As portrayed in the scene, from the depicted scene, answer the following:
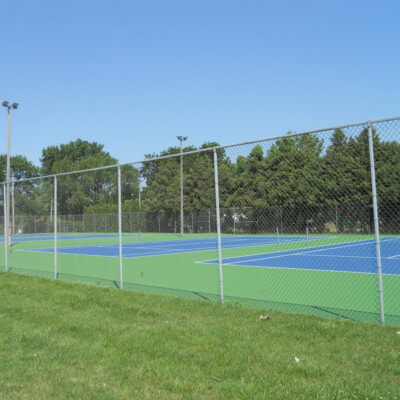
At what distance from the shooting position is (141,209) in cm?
2398

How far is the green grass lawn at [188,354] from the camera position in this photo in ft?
12.1

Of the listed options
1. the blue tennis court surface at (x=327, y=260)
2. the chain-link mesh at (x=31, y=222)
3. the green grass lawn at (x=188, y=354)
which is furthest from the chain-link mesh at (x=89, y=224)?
the green grass lawn at (x=188, y=354)

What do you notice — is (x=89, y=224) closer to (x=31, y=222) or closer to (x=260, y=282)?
(x=31, y=222)

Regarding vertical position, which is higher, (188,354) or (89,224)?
(89,224)

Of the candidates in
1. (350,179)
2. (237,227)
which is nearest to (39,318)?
(350,179)

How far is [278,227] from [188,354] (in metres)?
11.0

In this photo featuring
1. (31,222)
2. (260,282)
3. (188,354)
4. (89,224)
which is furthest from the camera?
(89,224)

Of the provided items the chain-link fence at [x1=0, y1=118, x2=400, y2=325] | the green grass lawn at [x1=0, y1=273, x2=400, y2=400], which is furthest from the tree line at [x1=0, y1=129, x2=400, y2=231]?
the green grass lawn at [x1=0, y1=273, x2=400, y2=400]

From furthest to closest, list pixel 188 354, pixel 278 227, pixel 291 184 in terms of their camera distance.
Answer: pixel 278 227
pixel 291 184
pixel 188 354

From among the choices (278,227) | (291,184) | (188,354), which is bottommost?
(188,354)

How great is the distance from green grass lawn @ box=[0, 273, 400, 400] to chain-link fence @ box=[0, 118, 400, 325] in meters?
1.11

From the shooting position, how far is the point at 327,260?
50.9ft

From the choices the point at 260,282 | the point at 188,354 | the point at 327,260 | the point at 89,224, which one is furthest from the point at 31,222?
the point at 188,354

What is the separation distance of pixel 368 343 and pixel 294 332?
852mm
